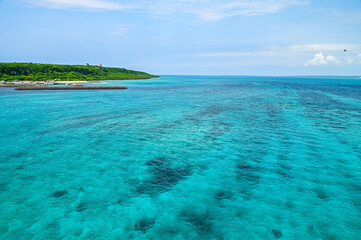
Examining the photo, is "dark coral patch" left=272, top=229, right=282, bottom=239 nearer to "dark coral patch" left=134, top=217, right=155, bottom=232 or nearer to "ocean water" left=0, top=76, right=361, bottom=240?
"ocean water" left=0, top=76, right=361, bottom=240

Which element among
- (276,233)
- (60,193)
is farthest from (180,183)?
(60,193)

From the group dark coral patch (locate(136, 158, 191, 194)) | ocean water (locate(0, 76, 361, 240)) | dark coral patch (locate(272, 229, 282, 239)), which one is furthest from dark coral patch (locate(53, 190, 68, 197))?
dark coral patch (locate(272, 229, 282, 239))

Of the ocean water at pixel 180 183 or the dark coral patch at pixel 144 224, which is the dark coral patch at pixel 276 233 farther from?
the dark coral patch at pixel 144 224

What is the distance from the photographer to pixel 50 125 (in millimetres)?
33938

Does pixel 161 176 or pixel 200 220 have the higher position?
pixel 161 176

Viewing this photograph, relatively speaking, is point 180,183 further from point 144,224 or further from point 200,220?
point 144,224

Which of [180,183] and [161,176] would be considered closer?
[180,183]

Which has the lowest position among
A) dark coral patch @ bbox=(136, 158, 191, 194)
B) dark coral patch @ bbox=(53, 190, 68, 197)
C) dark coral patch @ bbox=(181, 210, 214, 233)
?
dark coral patch @ bbox=(181, 210, 214, 233)

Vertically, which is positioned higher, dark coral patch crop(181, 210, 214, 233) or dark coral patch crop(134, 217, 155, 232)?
dark coral patch crop(181, 210, 214, 233)

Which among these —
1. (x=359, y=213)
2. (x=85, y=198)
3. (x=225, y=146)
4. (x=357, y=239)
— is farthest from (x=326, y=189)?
(x=85, y=198)

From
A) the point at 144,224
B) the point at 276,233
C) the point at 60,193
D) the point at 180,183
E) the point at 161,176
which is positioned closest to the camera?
the point at 276,233

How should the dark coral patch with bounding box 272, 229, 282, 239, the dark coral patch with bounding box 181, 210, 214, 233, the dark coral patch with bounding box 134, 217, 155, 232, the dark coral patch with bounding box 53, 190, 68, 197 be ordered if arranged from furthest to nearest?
1. the dark coral patch with bounding box 53, 190, 68, 197
2. the dark coral patch with bounding box 134, 217, 155, 232
3. the dark coral patch with bounding box 181, 210, 214, 233
4. the dark coral patch with bounding box 272, 229, 282, 239

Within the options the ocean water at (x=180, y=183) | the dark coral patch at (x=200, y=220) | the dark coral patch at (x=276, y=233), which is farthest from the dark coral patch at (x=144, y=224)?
the dark coral patch at (x=276, y=233)

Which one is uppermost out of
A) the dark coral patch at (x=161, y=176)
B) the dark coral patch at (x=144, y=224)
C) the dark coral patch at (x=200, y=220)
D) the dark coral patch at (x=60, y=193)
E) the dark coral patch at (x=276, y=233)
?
the dark coral patch at (x=161, y=176)
